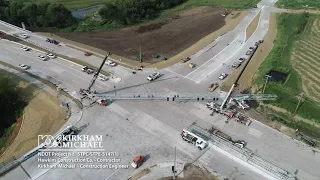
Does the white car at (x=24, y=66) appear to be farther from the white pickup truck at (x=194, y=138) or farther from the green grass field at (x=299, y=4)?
the green grass field at (x=299, y=4)

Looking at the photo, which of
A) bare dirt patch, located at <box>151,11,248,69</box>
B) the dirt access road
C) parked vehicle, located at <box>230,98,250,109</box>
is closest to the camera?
parked vehicle, located at <box>230,98,250,109</box>

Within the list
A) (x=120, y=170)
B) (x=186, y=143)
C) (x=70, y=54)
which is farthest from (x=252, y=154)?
(x=70, y=54)

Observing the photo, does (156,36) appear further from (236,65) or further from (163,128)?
(163,128)

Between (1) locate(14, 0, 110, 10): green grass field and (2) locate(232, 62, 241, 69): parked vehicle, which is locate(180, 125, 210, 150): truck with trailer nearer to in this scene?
(2) locate(232, 62, 241, 69): parked vehicle

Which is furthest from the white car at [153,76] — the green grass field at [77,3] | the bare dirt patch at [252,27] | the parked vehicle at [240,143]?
the green grass field at [77,3]

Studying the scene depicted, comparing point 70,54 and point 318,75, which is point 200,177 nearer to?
point 318,75

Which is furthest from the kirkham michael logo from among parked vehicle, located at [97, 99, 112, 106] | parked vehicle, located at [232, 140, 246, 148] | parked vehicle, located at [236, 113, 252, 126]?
parked vehicle, located at [236, 113, 252, 126]

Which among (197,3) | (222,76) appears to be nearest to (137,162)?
(222,76)
